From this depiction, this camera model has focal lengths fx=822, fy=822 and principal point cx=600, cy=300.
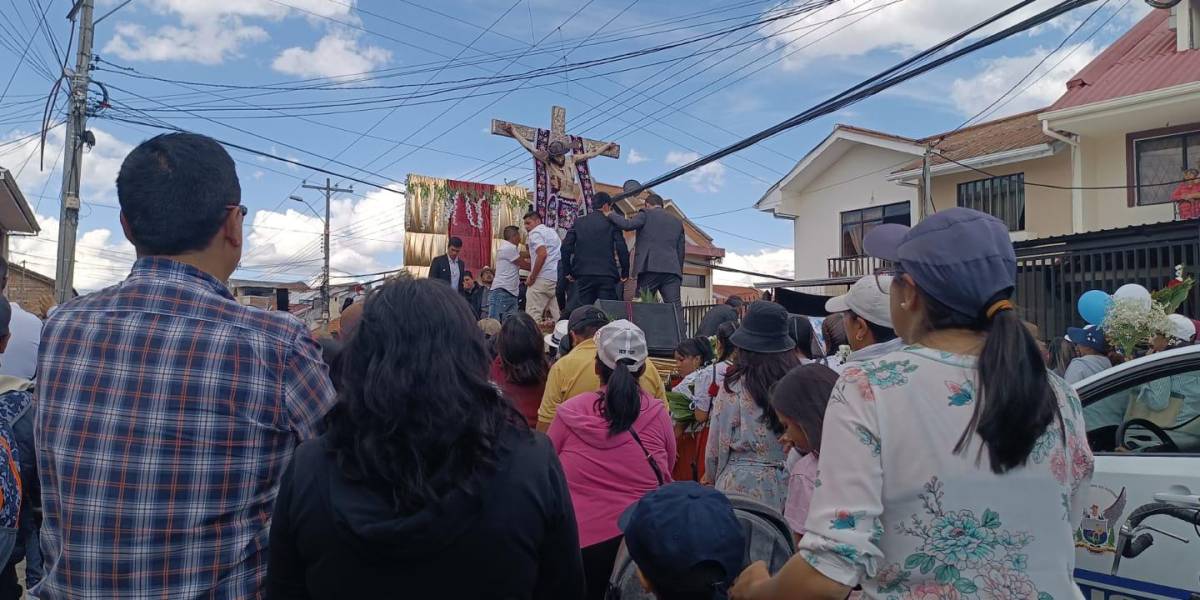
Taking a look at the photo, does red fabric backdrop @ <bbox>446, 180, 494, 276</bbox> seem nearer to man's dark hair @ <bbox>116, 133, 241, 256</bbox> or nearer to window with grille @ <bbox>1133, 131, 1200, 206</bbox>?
window with grille @ <bbox>1133, 131, 1200, 206</bbox>

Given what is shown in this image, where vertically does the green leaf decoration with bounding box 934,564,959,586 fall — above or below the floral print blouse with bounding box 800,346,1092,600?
below

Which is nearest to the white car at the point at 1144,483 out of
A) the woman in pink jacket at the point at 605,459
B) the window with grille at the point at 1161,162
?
the woman in pink jacket at the point at 605,459

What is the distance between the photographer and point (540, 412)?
14.6 feet

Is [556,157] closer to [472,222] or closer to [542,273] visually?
[542,273]

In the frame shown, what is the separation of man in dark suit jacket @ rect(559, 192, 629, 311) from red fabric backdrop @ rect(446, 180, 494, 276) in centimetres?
595

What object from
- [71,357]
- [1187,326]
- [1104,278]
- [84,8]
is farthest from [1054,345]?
[84,8]

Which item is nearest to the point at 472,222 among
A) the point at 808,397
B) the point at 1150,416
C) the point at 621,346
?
the point at 621,346

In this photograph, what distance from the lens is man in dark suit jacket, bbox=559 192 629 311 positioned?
10.3 m

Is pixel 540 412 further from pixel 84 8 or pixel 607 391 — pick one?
pixel 84 8

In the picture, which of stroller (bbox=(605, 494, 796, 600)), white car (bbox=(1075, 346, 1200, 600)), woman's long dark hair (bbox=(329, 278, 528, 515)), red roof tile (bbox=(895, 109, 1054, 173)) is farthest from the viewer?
red roof tile (bbox=(895, 109, 1054, 173))

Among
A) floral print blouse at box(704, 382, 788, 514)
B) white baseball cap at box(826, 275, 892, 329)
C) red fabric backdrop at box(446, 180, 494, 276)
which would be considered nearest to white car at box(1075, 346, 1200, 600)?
white baseball cap at box(826, 275, 892, 329)

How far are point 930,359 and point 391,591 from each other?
1206 millimetres

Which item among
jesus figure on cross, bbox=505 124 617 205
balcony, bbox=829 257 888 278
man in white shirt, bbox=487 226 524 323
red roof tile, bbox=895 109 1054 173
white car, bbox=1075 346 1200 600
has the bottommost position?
white car, bbox=1075 346 1200 600

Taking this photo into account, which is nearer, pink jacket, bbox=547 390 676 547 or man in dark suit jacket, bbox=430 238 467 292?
pink jacket, bbox=547 390 676 547
